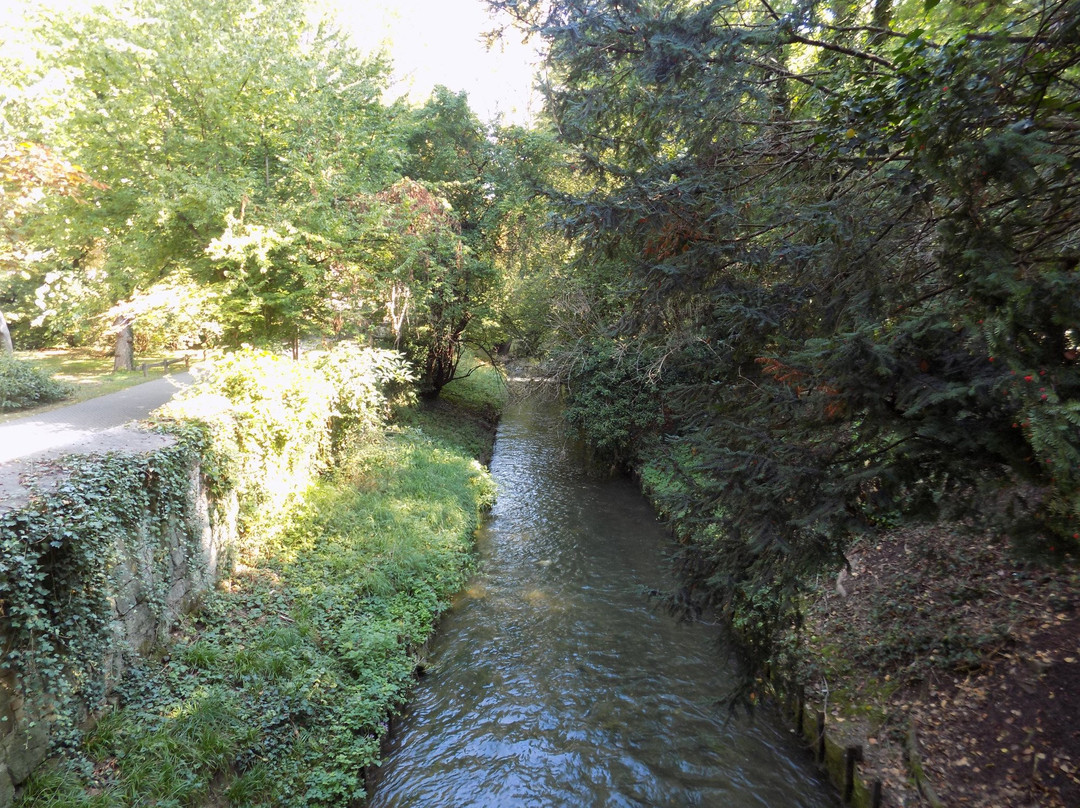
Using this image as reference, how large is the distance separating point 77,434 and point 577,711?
6987 millimetres

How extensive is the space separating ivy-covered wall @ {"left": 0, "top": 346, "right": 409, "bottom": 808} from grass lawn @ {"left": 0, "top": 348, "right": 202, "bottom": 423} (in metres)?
5.66

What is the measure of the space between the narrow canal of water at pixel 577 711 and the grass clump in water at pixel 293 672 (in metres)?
0.54

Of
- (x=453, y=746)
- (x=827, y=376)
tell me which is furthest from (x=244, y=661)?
(x=827, y=376)

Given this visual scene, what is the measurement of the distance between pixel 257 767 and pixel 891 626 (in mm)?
6542

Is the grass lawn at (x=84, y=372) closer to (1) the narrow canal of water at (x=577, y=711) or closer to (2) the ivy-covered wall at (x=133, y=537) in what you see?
(2) the ivy-covered wall at (x=133, y=537)

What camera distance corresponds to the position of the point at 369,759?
17.2 feet

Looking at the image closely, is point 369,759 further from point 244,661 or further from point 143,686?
point 143,686

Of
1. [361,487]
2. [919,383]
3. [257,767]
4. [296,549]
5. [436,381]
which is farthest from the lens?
[436,381]

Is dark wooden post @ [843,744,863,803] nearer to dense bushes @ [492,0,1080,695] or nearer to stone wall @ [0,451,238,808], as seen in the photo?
dense bushes @ [492,0,1080,695]

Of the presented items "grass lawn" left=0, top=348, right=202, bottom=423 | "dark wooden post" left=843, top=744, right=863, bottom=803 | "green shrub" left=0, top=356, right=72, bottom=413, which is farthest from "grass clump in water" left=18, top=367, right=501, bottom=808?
"green shrub" left=0, top=356, right=72, bottom=413

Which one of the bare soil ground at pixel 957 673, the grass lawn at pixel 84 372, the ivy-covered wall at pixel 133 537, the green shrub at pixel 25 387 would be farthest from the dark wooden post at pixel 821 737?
the green shrub at pixel 25 387

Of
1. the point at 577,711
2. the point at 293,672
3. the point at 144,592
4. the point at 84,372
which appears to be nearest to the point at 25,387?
the point at 84,372

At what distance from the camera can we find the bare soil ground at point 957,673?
4285 mm

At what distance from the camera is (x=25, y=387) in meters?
11.3
